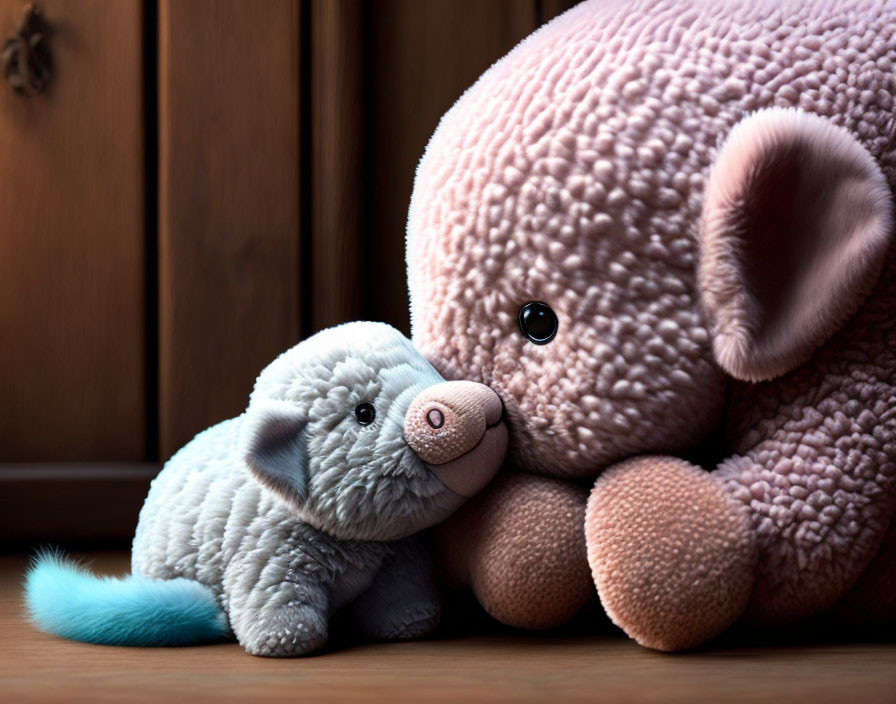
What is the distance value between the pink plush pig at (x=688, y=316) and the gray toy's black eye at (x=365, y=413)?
65 mm

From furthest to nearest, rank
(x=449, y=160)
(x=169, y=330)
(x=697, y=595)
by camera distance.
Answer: (x=169, y=330)
(x=449, y=160)
(x=697, y=595)

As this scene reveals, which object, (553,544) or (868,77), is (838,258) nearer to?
(868,77)

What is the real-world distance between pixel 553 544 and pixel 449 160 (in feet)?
0.79

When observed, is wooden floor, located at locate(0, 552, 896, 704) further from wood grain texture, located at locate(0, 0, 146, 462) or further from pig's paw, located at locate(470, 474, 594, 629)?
wood grain texture, located at locate(0, 0, 146, 462)

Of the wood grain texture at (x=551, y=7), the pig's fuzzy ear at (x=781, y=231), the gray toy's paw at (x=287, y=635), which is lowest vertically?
the gray toy's paw at (x=287, y=635)

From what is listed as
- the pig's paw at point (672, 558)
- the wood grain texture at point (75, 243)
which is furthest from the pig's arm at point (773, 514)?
the wood grain texture at point (75, 243)

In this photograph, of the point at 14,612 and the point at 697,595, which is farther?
the point at 14,612

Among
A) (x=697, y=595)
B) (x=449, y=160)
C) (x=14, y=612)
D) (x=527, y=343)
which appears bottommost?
(x=14, y=612)

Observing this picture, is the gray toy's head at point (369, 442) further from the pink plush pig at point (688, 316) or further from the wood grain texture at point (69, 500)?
the wood grain texture at point (69, 500)

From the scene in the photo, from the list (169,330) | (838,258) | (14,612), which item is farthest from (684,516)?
(169,330)

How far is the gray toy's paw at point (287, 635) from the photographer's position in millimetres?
572

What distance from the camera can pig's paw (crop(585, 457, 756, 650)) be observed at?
540 millimetres

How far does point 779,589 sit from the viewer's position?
1.84 feet

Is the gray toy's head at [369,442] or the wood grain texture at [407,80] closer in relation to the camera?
the gray toy's head at [369,442]
